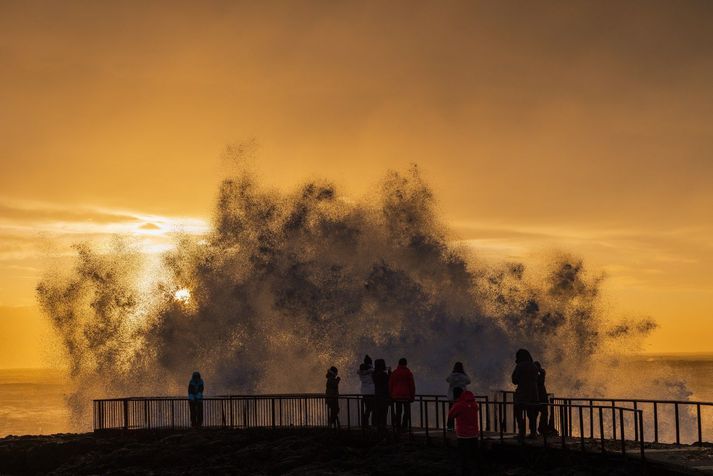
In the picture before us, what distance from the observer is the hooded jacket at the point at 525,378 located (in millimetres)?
20078

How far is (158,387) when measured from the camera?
5253 centimetres

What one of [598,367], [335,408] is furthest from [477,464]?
[598,367]

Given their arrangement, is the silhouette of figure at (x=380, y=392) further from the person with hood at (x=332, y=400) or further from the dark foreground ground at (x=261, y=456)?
the person with hood at (x=332, y=400)

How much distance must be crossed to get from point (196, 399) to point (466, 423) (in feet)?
44.0

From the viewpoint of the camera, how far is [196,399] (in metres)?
28.5

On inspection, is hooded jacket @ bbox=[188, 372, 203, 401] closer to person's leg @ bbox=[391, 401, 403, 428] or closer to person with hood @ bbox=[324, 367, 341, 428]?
person with hood @ bbox=[324, 367, 341, 428]

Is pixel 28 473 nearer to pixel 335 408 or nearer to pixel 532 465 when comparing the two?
pixel 335 408

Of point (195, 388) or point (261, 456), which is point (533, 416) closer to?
point (261, 456)

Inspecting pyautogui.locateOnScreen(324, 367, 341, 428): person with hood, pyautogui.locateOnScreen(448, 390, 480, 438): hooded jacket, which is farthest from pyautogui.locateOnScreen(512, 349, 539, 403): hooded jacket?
pyautogui.locateOnScreen(324, 367, 341, 428): person with hood

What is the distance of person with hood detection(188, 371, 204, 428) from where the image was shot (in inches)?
1124

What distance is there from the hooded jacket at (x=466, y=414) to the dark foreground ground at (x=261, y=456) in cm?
124

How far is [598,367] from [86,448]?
104 feet

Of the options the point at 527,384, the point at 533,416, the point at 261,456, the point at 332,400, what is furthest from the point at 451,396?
the point at 261,456

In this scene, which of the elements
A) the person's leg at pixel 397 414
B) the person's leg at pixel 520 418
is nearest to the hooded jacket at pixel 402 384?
the person's leg at pixel 397 414
